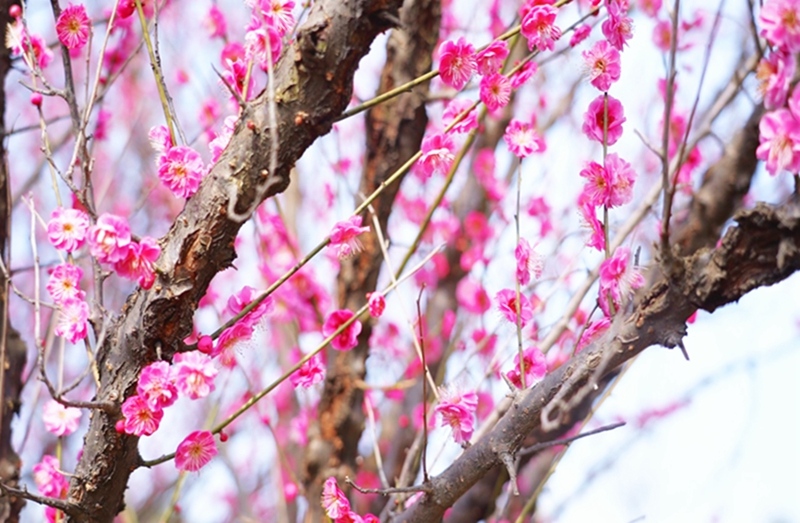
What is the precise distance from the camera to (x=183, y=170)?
5.04 ft

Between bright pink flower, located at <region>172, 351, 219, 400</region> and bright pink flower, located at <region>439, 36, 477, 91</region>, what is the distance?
860mm

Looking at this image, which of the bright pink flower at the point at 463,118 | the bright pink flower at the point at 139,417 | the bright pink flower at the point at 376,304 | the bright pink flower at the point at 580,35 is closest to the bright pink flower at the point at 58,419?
the bright pink flower at the point at 139,417

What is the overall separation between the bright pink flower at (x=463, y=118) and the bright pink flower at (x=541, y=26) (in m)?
0.22

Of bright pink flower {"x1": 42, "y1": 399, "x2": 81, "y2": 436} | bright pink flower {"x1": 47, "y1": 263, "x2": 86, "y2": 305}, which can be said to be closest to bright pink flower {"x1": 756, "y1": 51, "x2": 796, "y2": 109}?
bright pink flower {"x1": 47, "y1": 263, "x2": 86, "y2": 305}

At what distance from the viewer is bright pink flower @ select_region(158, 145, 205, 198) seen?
5.01ft

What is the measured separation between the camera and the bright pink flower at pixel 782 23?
3.66 feet

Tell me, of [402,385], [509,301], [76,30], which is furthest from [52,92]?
[402,385]

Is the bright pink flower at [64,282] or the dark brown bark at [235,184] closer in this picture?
the dark brown bark at [235,184]

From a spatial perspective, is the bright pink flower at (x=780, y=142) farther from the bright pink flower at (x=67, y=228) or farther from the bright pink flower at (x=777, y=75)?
the bright pink flower at (x=67, y=228)

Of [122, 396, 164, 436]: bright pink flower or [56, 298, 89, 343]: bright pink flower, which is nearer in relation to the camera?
[122, 396, 164, 436]: bright pink flower

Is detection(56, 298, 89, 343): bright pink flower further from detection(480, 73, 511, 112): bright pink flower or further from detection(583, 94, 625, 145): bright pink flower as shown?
detection(583, 94, 625, 145): bright pink flower

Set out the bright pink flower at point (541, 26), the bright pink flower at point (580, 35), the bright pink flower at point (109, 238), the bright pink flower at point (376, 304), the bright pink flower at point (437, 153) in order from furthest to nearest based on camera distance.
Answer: the bright pink flower at point (580, 35) → the bright pink flower at point (376, 304) → the bright pink flower at point (437, 153) → the bright pink flower at point (541, 26) → the bright pink flower at point (109, 238)

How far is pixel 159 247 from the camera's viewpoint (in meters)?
1.43

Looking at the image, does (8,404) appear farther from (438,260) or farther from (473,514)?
(438,260)
